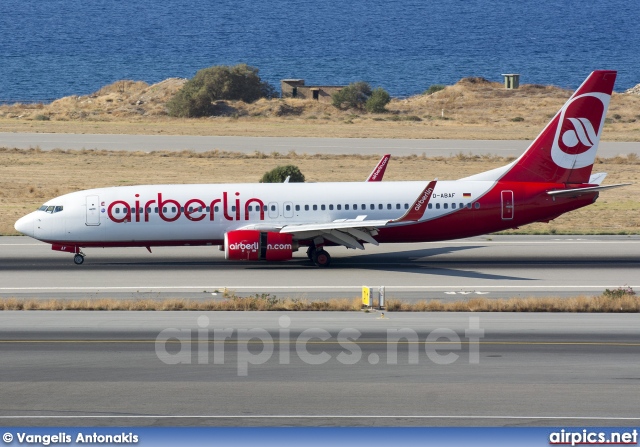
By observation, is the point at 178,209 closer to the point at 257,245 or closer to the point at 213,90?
the point at 257,245

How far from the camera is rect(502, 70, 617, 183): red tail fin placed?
42.1 meters

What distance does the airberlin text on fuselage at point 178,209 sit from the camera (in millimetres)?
41031

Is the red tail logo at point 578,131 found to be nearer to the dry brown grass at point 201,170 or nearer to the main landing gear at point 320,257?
the main landing gear at point 320,257

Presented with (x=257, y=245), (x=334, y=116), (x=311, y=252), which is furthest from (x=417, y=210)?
(x=334, y=116)

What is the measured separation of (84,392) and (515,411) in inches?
388

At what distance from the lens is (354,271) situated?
40406mm

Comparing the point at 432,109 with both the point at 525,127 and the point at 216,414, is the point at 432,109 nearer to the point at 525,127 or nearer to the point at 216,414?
the point at 525,127

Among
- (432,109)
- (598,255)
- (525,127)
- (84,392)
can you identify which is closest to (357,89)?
(432,109)

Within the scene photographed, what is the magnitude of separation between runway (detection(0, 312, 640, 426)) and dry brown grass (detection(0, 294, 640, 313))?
0.84 meters

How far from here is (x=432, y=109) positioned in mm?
111750

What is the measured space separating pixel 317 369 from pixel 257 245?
1573 cm

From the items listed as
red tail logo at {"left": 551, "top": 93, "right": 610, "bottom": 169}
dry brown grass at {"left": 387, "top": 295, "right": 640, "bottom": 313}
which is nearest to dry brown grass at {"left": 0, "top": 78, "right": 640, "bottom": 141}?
red tail logo at {"left": 551, "top": 93, "right": 610, "bottom": 169}

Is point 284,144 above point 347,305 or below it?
above

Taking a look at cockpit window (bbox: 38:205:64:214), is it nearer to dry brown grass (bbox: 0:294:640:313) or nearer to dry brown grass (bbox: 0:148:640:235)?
dry brown grass (bbox: 0:294:640:313)
